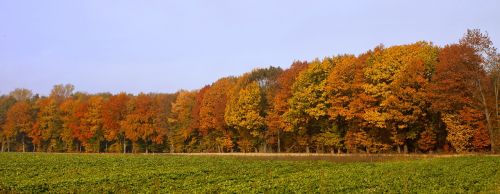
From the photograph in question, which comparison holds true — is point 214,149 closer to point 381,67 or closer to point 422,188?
point 381,67

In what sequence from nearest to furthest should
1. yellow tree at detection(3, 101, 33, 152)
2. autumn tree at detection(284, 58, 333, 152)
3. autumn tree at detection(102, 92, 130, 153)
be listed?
autumn tree at detection(284, 58, 333, 152) < autumn tree at detection(102, 92, 130, 153) < yellow tree at detection(3, 101, 33, 152)

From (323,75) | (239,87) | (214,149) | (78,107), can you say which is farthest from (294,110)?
(78,107)

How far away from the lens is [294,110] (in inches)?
2244

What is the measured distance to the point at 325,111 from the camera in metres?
55.3

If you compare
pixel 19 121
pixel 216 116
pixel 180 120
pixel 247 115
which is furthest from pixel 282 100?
pixel 19 121

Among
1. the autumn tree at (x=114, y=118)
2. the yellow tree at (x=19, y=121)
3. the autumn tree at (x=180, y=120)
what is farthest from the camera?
the yellow tree at (x=19, y=121)

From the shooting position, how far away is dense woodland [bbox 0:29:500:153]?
43.5m

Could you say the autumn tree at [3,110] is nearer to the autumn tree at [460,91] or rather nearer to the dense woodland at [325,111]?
the dense woodland at [325,111]

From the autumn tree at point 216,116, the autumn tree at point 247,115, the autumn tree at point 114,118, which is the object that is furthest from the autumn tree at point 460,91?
the autumn tree at point 114,118

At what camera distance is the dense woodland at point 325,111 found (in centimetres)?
4353

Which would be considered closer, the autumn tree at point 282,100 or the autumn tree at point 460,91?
the autumn tree at point 460,91

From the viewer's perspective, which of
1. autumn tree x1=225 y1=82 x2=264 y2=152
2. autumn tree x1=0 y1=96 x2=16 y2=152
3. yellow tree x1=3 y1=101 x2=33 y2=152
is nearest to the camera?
autumn tree x1=225 y1=82 x2=264 y2=152

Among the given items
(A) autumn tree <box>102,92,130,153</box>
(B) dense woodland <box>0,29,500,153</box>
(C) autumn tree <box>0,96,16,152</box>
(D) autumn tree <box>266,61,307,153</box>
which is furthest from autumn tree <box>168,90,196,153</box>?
(C) autumn tree <box>0,96,16,152</box>

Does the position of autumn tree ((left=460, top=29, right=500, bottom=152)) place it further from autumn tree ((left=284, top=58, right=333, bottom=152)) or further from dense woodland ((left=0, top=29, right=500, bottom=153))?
autumn tree ((left=284, top=58, right=333, bottom=152))
